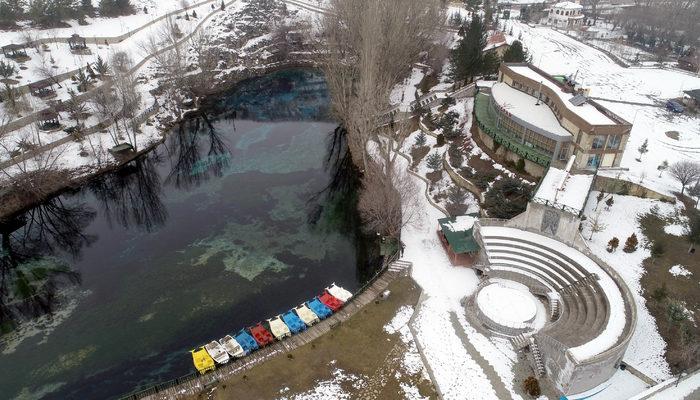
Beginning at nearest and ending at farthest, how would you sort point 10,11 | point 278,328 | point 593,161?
1. point 278,328
2. point 593,161
3. point 10,11

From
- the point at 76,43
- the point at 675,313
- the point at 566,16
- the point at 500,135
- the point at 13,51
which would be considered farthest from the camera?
the point at 566,16

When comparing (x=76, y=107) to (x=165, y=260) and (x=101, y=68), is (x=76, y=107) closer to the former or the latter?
(x=101, y=68)

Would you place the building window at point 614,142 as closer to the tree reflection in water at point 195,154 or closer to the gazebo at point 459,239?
the gazebo at point 459,239

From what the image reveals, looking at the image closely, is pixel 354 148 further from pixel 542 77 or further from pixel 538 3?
pixel 538 3

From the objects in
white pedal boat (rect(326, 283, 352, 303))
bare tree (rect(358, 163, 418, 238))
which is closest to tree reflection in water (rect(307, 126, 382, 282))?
bare tree (rect(358, 163, 418, 238))

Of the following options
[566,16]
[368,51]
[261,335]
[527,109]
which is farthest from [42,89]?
[566,16]
